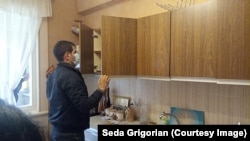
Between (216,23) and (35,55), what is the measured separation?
7.03ft

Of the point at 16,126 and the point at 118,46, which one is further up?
the point at 118,46

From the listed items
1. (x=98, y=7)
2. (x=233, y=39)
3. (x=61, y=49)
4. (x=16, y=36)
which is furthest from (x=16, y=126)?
(x=98, y=7)

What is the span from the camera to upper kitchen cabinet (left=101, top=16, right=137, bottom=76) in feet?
6.60

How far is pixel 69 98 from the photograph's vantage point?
184cm

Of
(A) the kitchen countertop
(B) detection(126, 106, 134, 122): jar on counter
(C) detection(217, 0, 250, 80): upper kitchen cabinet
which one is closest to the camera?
(C) detection(217, 0, 250, 80): upper kitchen cabinet

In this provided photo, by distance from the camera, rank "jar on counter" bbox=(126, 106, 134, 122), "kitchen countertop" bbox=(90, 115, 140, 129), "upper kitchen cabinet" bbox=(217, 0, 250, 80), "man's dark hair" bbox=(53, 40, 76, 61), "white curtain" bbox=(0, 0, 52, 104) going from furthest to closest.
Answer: "white curtain" bbox=(0, 0, 52, 104), "jar on counter" bbox=(126, 106, 134, 122), "kitchen countertop" bbox=(90, 115, 140, 129), "man's dark hair" bbox=(53, 40, 76, 61), "upper kitchen cabinet" bbox=(217, 0, 250, 80)

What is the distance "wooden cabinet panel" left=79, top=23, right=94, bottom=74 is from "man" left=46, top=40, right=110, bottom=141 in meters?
0.43

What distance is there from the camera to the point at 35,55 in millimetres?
2859

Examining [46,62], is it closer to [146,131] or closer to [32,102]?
[32,102]

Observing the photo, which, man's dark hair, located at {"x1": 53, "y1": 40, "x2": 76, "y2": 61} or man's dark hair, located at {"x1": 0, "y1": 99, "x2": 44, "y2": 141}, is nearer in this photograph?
man's dark hair, located at {"x1": 0, "y1": 99, "x2": 44, "y2": 141}

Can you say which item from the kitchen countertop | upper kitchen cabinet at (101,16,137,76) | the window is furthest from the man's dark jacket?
the window

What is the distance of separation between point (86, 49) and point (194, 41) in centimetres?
121

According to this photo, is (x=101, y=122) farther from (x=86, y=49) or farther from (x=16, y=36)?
(x=16, y=36)

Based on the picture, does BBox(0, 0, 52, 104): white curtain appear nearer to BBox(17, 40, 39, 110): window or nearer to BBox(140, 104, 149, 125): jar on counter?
BBox(17, 40, 39, 110): window
